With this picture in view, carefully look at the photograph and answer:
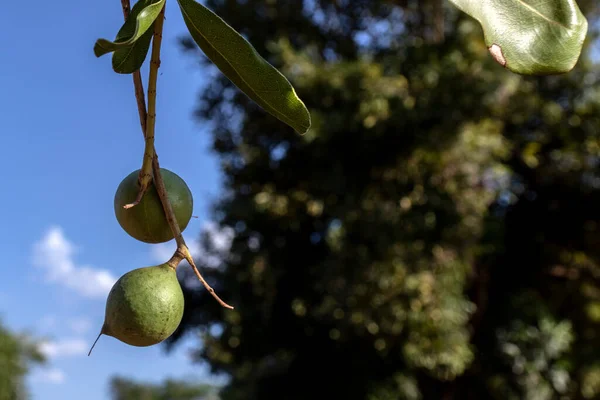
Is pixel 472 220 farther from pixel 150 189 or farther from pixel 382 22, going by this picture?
pixel 150 189

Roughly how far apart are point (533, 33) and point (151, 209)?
1.02 feet

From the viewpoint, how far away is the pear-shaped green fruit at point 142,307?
1.62 feet

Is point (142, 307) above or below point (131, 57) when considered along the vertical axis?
below

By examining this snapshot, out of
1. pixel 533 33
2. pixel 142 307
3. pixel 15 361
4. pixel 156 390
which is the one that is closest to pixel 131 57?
pixel 142 307

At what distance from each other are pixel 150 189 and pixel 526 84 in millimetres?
5921

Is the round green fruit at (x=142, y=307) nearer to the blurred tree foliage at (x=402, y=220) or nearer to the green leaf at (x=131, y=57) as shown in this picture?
the green leaf at (x=131, y=57)

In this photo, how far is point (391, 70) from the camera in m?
5.30

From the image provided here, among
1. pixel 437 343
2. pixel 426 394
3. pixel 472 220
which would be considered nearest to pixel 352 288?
pixel 437 343

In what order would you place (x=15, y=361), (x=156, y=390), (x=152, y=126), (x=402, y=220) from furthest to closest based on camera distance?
(x=156, y=390), (x=15, y=361), (x=402, y=220), (x=152, y=126)

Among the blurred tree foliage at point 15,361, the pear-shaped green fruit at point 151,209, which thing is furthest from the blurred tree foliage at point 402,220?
the blurred tree foliage at point 15,361

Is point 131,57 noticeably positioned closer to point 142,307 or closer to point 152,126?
point 152,126

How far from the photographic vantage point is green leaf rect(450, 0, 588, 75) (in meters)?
0.48

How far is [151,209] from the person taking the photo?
52cm

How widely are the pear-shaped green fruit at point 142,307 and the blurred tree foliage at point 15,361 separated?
1270 centimetres
